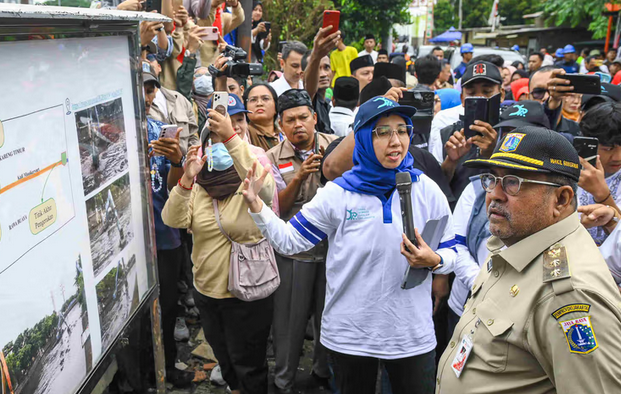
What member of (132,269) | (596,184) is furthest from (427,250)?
(132,269)

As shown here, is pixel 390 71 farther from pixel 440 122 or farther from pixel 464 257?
pixel 464 257

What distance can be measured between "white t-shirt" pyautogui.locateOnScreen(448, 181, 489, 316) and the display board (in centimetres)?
171

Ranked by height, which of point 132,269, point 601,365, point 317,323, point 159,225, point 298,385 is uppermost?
point 601,365

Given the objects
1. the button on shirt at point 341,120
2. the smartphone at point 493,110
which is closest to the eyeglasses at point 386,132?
the smartphone at point 493,110

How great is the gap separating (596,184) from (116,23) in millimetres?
2343

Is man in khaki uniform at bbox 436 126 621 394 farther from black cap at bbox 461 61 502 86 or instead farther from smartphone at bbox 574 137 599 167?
black cap at bbox 461 61 502 86

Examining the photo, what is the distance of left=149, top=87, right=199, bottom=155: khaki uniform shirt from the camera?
14.6ft

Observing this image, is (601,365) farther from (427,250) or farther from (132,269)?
(132,269)

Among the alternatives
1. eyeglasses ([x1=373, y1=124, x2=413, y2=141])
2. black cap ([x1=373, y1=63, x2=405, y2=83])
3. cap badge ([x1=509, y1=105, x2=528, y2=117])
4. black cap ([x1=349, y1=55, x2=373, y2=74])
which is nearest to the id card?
eyeglasses ([x1=373, y1=124, x2=413, y2=141])

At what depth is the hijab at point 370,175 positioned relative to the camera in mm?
2846

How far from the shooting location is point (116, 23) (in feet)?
7.53

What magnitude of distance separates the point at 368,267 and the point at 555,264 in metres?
1.16

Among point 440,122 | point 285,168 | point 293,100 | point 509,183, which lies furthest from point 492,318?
point 440,122

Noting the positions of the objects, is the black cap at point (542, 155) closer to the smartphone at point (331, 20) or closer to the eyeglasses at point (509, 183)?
the eyeglasses at point (509, 183)
